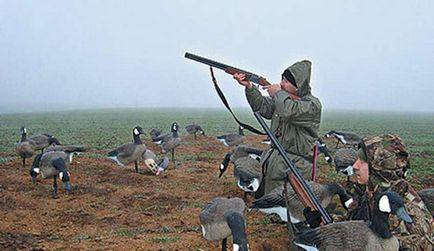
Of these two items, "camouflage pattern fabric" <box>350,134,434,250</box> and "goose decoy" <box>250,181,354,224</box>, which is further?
"goose decoy" <box>250,181,354,224</box>

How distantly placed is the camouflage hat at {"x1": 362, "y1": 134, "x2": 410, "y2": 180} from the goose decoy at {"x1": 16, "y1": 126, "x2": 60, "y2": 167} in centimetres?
1384

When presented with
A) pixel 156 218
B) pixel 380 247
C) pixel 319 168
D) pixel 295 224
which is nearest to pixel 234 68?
pixel 295 224

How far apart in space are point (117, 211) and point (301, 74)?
20.0 ft

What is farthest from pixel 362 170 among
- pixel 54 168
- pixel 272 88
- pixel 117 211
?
pixel 54 168

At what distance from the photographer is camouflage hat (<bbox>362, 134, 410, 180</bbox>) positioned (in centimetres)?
417

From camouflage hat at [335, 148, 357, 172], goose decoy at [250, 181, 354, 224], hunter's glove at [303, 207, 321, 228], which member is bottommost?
camouflage hat at [335, 148, 357, 172]

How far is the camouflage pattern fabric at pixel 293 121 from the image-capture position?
222 inches

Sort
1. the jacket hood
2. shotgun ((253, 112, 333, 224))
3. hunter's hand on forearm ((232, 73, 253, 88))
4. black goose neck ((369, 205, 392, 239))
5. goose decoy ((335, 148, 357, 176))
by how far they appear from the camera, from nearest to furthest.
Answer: black goose neck ((369, 205, 392, 239)) < shotgun ((253, 112, 333, 224)) < the jacket hood < hunter's hand on forearm ((232, 73, 253, 88)) < goose decoy ((335, 148, 357, 176))

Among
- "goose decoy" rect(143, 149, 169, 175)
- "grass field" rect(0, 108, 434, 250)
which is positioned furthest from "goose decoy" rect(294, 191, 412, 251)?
"goose decoy" rect(143, 149, 169, 175)

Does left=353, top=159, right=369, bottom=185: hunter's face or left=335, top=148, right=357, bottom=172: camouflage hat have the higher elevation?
left=353, top=159, right=369, bottom=185: hunter's face

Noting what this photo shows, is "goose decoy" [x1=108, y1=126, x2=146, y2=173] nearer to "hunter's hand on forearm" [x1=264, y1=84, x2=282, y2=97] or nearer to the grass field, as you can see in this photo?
the grass field

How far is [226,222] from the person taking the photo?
21.9 ft

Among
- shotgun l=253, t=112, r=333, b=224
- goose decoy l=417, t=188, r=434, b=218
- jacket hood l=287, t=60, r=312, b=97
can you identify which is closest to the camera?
shotgun l=253, t=112, r=333, b=224

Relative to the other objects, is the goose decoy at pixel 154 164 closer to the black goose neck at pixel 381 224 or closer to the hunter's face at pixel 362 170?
the hunter's face at pixel 362 170
